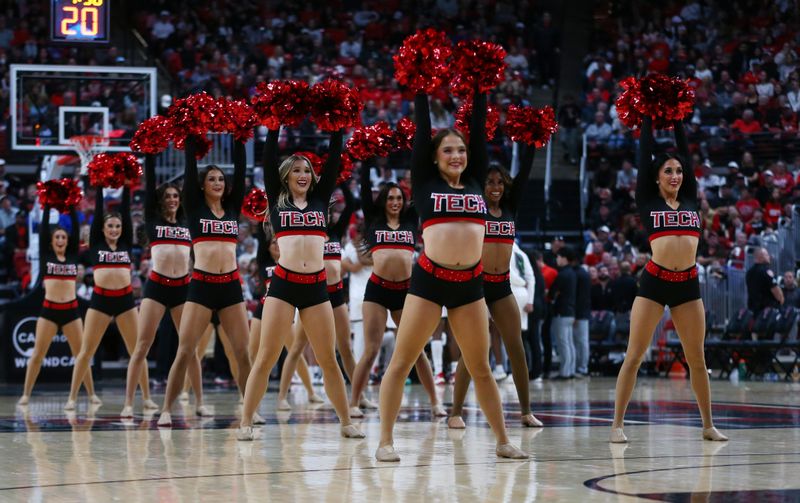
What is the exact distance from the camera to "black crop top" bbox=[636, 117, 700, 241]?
25.3 feet

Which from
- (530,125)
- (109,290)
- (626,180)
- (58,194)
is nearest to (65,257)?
(58,194)

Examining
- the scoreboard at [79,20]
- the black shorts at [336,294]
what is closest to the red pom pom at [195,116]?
the black shorts at [336,294]

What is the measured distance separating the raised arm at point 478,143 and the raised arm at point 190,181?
9.68 ft

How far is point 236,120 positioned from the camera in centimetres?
870

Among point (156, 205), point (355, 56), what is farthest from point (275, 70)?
point (156, 205)

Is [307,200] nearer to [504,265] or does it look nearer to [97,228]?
[504,265]

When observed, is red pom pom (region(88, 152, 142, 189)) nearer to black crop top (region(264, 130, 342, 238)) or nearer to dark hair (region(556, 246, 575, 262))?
black crop top (region(264, 130, 342, 238))

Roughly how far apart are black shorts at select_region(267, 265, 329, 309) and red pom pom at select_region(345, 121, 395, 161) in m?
1.60

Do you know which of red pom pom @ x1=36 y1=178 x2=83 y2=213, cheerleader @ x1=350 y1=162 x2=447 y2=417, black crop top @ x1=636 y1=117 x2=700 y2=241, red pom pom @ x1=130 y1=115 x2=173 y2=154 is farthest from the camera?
red pom pom @ x1=36 y1=178 x2=83 y2=213

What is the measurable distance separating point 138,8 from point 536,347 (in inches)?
633

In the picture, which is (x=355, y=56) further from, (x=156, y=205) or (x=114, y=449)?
(x=114, y=449)

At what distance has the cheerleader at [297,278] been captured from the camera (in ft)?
25.3

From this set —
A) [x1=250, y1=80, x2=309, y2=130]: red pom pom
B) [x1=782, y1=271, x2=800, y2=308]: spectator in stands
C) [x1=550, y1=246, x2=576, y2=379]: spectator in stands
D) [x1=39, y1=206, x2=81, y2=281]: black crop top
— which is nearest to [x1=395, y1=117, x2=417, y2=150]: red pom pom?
[x1=250, y1=80, x2=309, y2=130]: red pom pom

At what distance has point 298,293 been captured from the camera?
7.71m
